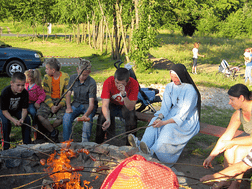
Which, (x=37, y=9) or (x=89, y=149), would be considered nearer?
(x=89, y=149)

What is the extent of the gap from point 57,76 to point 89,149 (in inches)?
72.9

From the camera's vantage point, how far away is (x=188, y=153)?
4.77 meters

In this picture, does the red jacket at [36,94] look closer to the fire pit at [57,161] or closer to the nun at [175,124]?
the fire pit at [57,161]

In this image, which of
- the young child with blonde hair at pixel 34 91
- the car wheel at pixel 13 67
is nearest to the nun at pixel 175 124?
the young child with blonde hair at pixel 34 91

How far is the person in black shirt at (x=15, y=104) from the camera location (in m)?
4.19

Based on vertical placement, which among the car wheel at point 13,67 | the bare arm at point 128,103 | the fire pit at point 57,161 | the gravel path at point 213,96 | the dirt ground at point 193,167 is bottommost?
the dirt ground at point 193,167

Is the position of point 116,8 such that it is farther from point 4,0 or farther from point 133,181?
point 4,0

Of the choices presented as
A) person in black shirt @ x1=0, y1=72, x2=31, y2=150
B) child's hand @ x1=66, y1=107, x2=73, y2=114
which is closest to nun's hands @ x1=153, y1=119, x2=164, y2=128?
child's hand @ x1=66, y1=107, x2=73, y2=114

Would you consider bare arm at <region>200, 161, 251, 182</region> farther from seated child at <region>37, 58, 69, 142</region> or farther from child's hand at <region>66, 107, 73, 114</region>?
seated child at <region>37, 58, 69, 142</region>

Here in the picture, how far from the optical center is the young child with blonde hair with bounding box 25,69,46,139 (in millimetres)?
4926

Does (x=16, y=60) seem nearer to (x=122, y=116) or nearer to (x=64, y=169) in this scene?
(x=122, y=116)

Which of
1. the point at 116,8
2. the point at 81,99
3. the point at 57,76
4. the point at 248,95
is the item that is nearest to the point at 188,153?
the point at 248,95

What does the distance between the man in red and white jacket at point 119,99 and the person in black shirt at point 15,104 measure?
1.33 m

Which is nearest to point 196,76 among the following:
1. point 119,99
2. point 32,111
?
point 119,99
